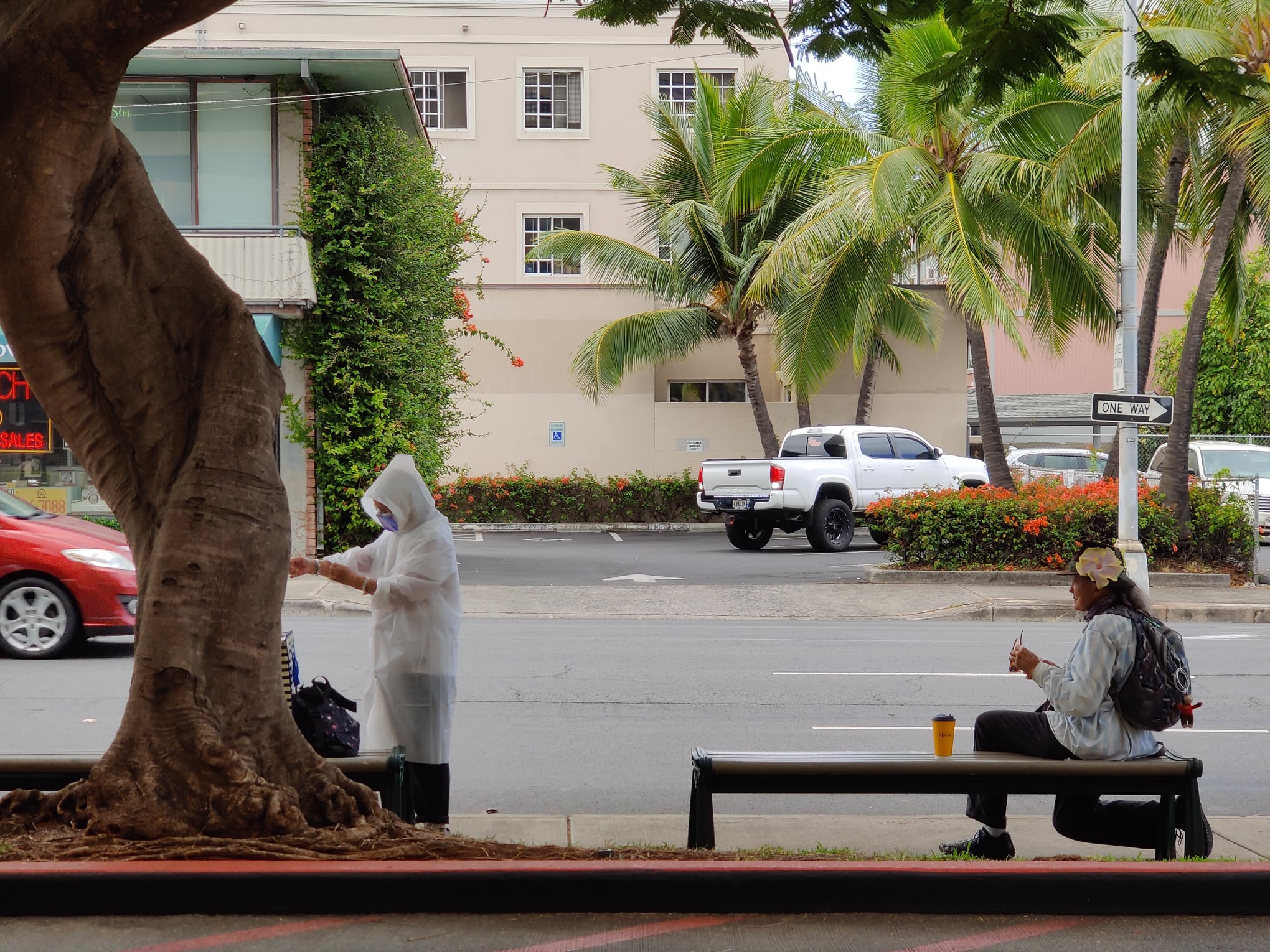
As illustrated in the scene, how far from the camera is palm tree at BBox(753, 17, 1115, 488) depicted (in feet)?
58.3

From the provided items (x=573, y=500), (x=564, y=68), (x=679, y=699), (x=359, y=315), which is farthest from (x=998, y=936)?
(x=564, y=68)

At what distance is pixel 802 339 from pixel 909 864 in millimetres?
16022

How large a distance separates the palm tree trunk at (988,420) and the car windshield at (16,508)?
1319 cm

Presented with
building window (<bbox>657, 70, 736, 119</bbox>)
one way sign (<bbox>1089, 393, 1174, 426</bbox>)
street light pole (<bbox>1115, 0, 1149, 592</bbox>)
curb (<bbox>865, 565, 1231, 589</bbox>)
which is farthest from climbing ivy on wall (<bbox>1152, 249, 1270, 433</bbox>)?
one way sign (<bbox>1089, 393, 1174, 426</bbox>)

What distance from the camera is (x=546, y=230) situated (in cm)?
3127

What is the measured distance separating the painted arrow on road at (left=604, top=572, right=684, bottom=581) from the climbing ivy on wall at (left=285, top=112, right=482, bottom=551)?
3547 millimetres

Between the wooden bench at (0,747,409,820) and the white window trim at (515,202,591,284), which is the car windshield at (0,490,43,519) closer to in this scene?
the wooden bench at (0,747,409,820)

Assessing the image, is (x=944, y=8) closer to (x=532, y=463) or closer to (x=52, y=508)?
(x=52, y=508)

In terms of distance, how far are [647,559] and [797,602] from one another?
534 centimetres

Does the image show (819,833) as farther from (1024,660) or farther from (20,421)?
(20,421)

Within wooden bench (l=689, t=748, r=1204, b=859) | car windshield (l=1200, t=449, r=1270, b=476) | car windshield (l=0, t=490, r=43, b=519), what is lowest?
wooden bench (l=689, t=748, r=1204, b=859)

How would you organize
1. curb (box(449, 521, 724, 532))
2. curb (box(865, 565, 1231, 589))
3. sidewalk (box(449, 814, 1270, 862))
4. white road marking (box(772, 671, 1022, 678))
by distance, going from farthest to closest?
curb (box(449, 521, 724, 532))
curb (box(865, 565, 1231, 589))
white road marking (box(772, 671, 1022, 678))
sidewalk (box(449, 814, 1270, 862))

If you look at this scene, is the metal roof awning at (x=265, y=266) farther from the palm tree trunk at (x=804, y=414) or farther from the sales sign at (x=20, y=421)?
the palm tree trunk at (x=804, y=414)

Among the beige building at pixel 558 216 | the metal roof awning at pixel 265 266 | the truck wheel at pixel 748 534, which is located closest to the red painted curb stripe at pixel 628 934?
the metal roof awning at pixel 265 266
